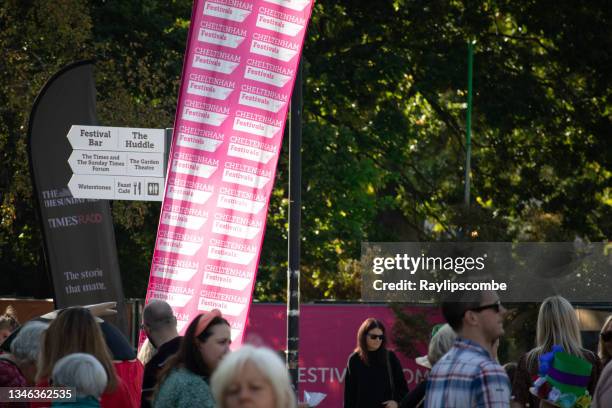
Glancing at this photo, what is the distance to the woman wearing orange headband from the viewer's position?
18.9ft

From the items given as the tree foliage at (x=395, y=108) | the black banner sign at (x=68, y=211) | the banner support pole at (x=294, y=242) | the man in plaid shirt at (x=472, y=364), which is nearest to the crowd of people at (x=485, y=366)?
the man in plaid shirt at (x=472, y=364)

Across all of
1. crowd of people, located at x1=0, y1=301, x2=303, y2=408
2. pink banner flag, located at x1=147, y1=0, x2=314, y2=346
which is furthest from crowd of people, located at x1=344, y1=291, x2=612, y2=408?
pink banner flag, located at x1=147, y1=0, x2=314, y2=346

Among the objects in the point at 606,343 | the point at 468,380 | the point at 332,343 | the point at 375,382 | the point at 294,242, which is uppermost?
the point at 294,242

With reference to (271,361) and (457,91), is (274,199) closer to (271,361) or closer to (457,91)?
(457,91)

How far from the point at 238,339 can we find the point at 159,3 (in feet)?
49.3

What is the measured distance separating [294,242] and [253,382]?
5898 mm

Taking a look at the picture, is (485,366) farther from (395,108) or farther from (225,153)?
(395,108)

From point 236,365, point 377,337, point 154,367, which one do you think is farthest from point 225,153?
point 236,365

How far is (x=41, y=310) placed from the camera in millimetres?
18500

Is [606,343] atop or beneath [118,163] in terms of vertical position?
beneath

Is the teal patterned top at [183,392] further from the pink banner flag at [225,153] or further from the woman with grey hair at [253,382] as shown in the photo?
the pink banner flag at [225,153]

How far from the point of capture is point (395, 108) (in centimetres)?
2509

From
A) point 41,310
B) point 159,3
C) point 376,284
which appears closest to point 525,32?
point 159,3

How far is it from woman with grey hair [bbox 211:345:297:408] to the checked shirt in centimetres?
107
